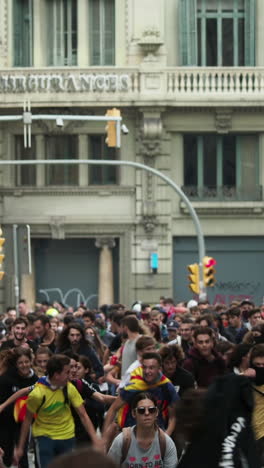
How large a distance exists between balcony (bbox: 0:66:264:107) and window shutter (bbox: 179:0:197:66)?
2.07ft

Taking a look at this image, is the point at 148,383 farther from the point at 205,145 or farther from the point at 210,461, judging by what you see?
the point at 205,145

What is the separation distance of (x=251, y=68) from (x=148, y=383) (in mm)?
26563

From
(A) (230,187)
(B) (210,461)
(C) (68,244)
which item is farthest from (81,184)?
(B) (210,461)

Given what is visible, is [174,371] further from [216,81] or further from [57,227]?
[216,81]

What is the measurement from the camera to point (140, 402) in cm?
1000

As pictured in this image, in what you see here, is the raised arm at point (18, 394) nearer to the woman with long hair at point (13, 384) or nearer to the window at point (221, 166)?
the woman with long hair at point (13, 384)

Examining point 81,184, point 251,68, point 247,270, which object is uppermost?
point 251,68

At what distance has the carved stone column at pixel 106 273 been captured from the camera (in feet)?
123

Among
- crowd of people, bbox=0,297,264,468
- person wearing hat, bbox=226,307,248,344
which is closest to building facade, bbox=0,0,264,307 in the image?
person wearing hat, bbox=226,307,248,344

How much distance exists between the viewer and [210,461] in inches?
257

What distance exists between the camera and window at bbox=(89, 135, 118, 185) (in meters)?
38.4

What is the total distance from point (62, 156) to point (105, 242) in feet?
9.36

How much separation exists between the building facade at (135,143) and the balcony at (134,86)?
3 cm

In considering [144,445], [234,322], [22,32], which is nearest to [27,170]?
[22,32]
